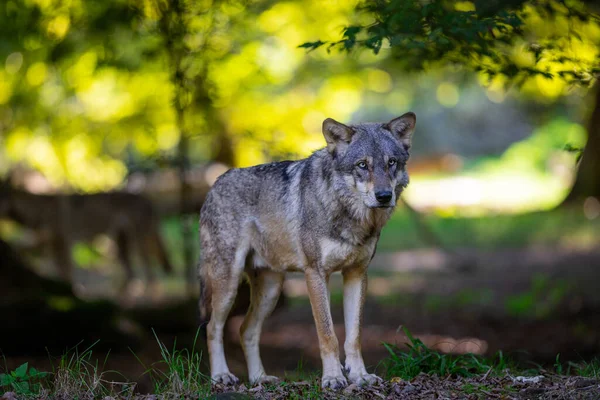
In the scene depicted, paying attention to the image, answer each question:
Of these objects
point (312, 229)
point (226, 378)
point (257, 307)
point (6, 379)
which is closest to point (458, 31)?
point (312, 229)

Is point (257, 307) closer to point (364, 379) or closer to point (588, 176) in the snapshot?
point (364, 379)

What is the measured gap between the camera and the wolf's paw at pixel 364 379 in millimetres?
5058

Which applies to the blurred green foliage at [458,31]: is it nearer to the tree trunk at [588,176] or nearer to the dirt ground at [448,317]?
the dirt ground at [448,317]

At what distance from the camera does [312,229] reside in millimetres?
5453

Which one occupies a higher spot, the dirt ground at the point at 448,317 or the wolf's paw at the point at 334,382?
the wolf's paw at the point at 334,382

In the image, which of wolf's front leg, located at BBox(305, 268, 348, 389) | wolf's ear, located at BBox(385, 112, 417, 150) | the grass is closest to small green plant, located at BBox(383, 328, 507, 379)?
the grass

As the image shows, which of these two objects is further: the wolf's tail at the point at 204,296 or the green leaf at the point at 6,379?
the wolf's tail at the point at 204,296

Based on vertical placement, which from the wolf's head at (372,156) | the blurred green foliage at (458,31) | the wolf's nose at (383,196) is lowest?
the wolf's nose at (383,196)

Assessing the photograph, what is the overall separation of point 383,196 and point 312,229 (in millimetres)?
768

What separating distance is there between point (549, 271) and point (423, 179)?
2013 cm

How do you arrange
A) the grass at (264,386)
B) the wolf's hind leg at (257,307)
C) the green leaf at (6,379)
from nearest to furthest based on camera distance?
the grass at (264,386), the green leaf at (6,379), the wolf's hind leg at (257,307)

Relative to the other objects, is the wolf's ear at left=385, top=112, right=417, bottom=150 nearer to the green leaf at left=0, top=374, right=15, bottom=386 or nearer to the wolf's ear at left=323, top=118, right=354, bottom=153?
the wolf's ear at left=323, top=118, right=354, bottom=153

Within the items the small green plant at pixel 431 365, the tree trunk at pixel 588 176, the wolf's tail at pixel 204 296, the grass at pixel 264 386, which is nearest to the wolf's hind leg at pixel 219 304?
the wolf's tail at pixel 204 296

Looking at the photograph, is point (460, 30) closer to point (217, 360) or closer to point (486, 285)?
point (217, 360)
